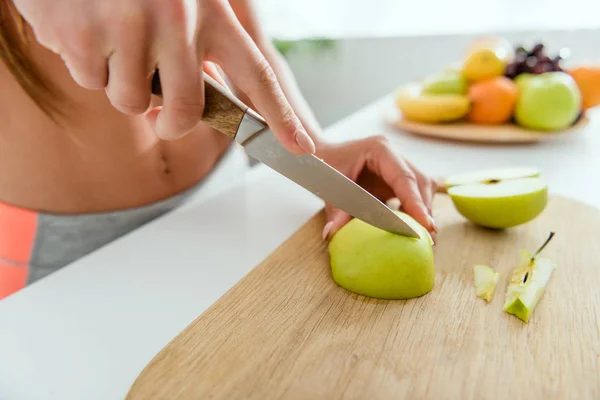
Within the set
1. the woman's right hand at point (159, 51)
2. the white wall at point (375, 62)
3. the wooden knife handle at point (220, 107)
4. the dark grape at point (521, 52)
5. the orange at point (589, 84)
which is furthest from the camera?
the white wall at point (375, 62)

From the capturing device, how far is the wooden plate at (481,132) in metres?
1.45

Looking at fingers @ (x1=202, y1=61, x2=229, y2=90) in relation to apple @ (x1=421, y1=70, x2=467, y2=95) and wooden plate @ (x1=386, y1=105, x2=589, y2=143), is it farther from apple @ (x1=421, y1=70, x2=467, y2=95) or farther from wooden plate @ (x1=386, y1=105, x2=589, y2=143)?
apple @ (x1=421, y1=70, x2=467, y2=95)

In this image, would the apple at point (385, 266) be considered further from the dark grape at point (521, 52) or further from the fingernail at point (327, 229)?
the dark grape at point (521, 52)

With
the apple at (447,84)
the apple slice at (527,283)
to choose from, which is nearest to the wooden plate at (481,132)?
the apple at (447,84)

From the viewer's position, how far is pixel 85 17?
18.3 inches

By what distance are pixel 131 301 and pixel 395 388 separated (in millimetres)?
385

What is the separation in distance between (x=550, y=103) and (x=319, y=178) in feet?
3.29

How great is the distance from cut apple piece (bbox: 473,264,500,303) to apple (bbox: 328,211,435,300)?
2.8 inches

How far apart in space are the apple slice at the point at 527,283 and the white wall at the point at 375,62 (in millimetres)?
1967

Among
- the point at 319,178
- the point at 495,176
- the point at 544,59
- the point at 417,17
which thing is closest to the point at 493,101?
the point at 544,59

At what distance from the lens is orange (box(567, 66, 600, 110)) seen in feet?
5.15

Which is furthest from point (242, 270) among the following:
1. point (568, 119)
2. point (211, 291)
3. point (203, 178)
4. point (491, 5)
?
point (491, 5)

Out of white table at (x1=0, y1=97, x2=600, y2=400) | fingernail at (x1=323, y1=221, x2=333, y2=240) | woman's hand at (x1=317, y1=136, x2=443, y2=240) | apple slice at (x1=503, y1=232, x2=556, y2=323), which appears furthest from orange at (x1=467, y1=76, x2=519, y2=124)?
fingernail at (x1=323, y1=221, x2=333, y2=240)

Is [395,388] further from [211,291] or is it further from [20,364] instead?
[20,364]
